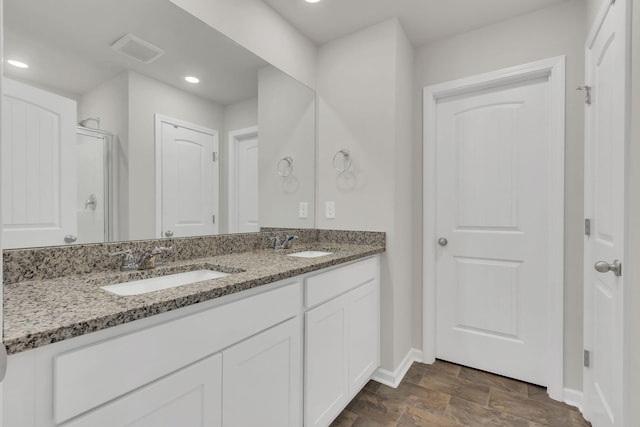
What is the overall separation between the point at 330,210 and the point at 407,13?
138cm

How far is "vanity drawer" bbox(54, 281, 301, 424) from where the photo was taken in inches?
26.8

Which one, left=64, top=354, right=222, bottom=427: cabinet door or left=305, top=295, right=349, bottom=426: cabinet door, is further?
left=305, top=295, right=349, bottom=426: cabinet door

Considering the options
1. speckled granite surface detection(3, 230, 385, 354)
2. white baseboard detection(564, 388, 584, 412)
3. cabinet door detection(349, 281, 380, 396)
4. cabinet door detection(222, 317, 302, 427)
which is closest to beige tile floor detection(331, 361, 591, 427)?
white baseboard detection(564, 388, 584, 412)

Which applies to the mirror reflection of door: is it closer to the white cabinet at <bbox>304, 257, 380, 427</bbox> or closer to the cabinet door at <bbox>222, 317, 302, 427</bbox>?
the white cabinet at <bbox>304, 257, 380, 427</bbox>

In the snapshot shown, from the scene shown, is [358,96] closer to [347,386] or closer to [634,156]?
[634,156]

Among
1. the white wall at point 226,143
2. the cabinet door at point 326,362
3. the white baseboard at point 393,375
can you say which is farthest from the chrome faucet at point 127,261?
the white baseboard at point 393,375

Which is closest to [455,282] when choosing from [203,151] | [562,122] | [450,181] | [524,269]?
[524,269]

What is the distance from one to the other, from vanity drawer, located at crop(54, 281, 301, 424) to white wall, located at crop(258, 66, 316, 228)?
40.0 inches

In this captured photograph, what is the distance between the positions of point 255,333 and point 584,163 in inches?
78.2

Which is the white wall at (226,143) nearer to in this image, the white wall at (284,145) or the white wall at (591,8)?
the white wall at (284,145)

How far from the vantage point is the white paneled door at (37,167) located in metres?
1.01

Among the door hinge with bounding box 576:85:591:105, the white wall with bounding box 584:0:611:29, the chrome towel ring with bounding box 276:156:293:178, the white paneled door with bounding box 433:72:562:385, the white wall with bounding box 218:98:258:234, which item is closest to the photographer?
the white wall with bounding box 584:0:611:29

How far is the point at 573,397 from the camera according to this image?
1.82 m

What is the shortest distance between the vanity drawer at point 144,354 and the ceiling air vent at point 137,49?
1.16 metres
